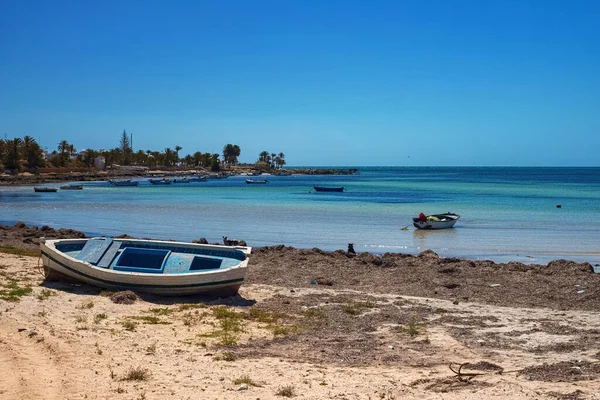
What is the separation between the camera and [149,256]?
16047mm

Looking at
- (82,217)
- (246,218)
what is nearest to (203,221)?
(246,218)

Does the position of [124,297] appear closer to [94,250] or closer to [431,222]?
[94,250]

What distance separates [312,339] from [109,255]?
7.34 meters

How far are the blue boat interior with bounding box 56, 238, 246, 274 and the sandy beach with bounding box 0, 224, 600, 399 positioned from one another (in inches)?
36.6

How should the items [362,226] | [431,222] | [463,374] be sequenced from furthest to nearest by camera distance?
[362,226], [431,222], [463,374]

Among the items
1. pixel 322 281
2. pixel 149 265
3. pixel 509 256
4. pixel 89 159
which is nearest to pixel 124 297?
pixel 149 265

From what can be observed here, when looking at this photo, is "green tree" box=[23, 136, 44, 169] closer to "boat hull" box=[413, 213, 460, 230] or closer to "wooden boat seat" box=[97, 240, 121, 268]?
"boat hull" box=[413, 213, 460, 230]

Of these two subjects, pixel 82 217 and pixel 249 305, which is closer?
pixel 249 305

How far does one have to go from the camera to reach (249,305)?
1420 cm

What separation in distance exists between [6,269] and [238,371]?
11.0 m

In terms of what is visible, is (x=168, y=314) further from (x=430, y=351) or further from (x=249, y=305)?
(x=430, y=351)

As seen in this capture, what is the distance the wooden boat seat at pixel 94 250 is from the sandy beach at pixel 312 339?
775 millimetres

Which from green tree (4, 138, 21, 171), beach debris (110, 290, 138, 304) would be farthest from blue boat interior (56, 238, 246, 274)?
green tree (4, 138, 21, 171)

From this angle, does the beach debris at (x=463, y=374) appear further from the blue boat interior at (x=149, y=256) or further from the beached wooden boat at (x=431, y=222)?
the beached wooden boat at (x=431, y=222)
